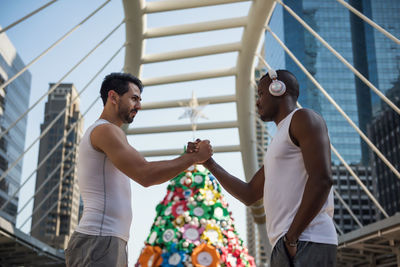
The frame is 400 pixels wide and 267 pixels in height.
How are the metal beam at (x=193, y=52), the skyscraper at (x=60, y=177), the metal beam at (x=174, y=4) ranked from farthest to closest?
the skyscraper at (x=60, y=177) < the metal beam at (x=193, y=52) < the metal beam at (x=174, y=4)

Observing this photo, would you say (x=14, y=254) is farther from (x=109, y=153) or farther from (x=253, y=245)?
(x=253, y=245)

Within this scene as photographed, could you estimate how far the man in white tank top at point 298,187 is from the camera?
2127 millimetres

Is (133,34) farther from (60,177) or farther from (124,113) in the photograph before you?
(60,177)

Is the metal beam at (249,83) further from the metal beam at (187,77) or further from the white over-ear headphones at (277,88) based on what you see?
the white over-ear headphones at (277,88)

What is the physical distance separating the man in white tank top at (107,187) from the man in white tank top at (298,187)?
535mm

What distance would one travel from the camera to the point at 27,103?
65.6 meters

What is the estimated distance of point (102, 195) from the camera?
243 centimetres

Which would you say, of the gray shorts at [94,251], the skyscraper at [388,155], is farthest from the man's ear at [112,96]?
the skyscraper at [388,155]

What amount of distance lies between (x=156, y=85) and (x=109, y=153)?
1000 centimetres

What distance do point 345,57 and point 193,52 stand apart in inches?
3192

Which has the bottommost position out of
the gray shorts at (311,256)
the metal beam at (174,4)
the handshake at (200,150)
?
the gray shorts at (311,256)

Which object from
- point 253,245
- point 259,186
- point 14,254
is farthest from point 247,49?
point 253,245

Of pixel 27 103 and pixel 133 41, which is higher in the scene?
pixel 27 103

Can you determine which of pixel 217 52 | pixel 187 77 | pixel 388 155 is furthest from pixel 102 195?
pixel 388 155
